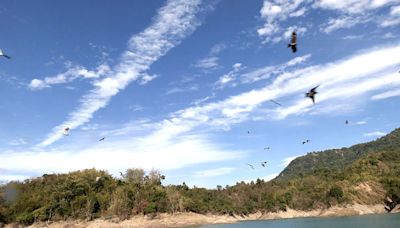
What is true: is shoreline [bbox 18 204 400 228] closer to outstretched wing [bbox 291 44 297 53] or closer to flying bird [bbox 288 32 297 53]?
flying bird [bbox 288 32 297 53]

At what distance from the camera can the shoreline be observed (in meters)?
98.8

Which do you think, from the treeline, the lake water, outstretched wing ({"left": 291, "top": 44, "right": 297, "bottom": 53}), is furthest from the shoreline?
outstretched wing ({"left": 291, "top": 44, "right": 297, "bottom": 53})

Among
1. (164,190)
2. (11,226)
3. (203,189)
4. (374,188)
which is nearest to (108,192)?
(164,190)

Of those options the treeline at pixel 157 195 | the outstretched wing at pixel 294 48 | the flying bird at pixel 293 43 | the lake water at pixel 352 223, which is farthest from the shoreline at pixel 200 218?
the outstretched wing at pixel 294 48

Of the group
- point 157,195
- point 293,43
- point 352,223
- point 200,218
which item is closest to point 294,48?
point 293,43

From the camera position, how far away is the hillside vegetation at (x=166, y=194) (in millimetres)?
98938

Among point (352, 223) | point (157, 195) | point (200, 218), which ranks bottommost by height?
point (352, 223)

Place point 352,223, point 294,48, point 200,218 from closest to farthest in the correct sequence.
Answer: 1. point 294,48
2. point 352,223
3. point 200,218

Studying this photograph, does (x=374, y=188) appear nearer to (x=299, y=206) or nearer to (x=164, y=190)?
(x=299, y=206)

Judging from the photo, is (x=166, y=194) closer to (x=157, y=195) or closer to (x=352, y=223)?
(x=157, y=195)

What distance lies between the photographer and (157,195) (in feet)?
376

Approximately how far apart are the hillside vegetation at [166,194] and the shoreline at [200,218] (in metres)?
1.71

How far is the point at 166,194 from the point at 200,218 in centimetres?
1208

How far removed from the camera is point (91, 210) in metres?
101
